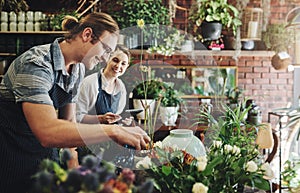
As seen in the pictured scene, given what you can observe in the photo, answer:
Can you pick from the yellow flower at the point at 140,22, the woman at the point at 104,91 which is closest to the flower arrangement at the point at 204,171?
the woman at the point at 104,91

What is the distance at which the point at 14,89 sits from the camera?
154 cm

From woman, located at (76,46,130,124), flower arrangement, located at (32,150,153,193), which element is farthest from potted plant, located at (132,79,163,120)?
flower arrangement, located at (32,150,153,193)

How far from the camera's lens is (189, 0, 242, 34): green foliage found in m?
4.17

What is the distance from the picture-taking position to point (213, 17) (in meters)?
4.18

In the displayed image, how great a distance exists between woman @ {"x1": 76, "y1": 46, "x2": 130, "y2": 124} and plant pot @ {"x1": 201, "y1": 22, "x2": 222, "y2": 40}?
5.23 feet

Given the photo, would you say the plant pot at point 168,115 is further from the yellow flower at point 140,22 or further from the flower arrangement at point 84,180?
the flower arrangement at point 84,180

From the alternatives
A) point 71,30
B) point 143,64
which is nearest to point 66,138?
point 71,30

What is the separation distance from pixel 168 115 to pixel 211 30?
3.07ft

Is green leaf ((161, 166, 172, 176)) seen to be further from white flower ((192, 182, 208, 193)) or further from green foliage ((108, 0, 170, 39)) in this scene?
green foliage ((108, 0, 170, 39))

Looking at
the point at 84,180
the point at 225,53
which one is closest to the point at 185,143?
the point at 84,180

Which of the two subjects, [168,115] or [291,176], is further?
[168,115]

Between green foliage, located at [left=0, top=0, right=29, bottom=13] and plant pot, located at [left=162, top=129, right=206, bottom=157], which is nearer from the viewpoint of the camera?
plant pot, located at [left=162, top=129, right=206, bottom=157]

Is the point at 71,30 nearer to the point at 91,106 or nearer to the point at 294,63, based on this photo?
the point at 91,106

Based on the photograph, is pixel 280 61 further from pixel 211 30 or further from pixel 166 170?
pixel 166 170
